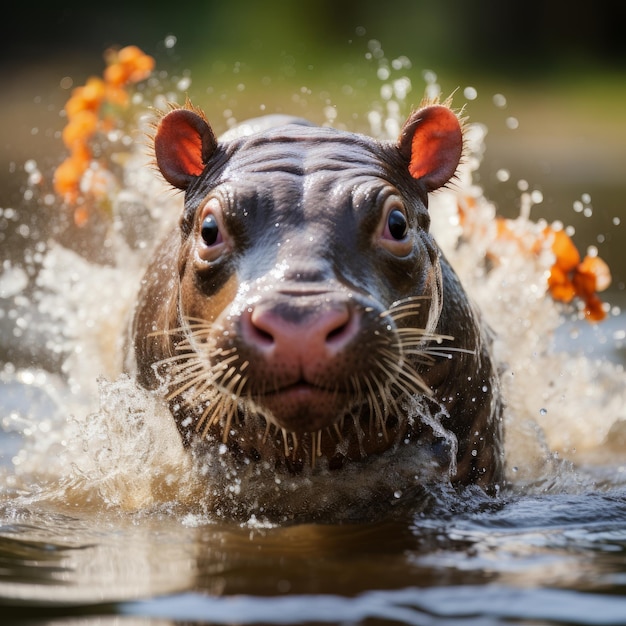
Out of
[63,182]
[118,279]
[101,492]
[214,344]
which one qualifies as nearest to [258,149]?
[214,344]

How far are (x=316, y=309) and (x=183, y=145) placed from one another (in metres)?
1.92

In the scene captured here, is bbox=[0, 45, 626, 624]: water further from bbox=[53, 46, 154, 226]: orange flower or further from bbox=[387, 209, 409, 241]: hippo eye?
bbox=[387, 209, 409, 241]: hippo eye

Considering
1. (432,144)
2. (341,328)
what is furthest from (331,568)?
(432,144)

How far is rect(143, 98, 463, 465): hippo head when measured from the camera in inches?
189

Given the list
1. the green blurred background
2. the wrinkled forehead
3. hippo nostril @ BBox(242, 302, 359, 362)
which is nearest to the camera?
hippo nostril @ BBox(242, 302, 359, 362)

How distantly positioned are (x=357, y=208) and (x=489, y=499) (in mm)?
1559

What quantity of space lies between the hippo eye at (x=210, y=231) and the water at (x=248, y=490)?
1.13 m

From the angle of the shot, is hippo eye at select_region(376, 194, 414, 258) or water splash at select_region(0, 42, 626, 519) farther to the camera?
water splash at select_region(0, 42, 626, 519)

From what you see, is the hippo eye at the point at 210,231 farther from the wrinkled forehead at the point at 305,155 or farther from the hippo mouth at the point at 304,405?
the hippo mouth at the point at 304,405

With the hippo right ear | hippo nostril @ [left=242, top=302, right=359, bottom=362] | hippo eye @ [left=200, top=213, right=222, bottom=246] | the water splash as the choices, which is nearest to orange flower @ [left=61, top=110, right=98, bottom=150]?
the water splash

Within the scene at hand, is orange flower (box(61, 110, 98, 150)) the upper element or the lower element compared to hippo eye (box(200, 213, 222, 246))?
upper

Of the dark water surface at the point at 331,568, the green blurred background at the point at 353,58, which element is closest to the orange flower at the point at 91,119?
the dark water surface at the point at 331,568

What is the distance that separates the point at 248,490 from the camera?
5.89 m

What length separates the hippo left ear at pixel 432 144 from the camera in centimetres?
619
